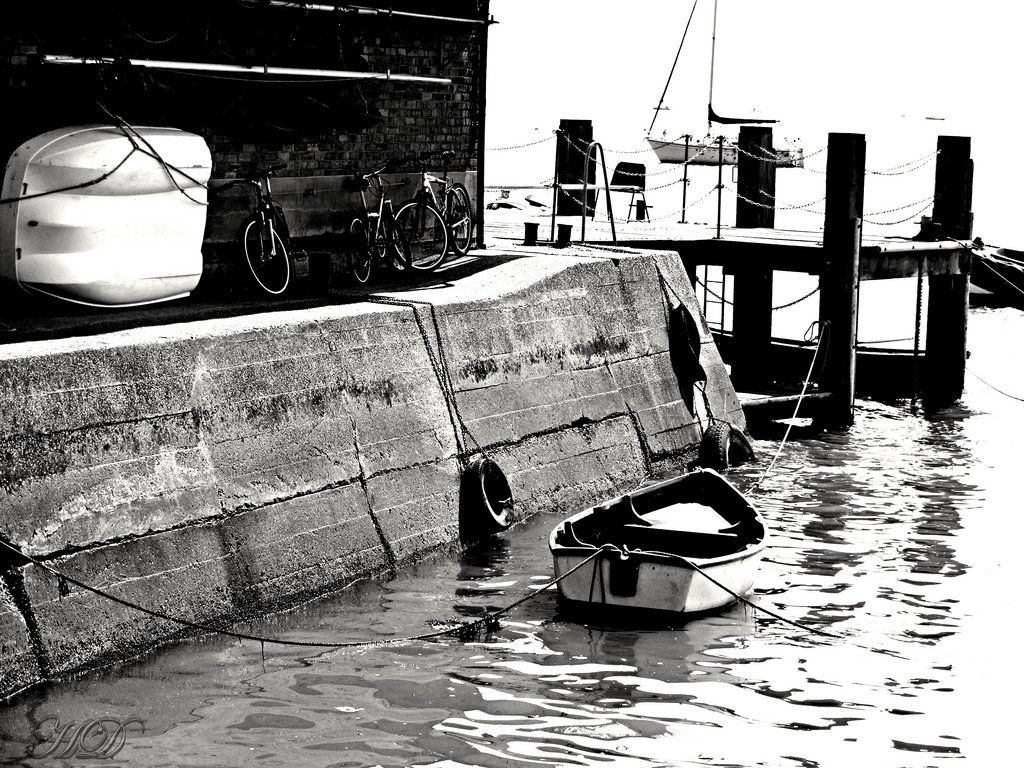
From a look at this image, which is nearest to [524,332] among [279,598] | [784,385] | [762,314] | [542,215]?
[279,598]

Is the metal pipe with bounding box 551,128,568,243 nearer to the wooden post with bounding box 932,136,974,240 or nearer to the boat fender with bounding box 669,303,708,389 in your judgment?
the boat fender with bounding box 669,303,708,389

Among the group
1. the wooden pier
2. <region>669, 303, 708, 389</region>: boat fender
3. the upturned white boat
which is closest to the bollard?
the wooden pier

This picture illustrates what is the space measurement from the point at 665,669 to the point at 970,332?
24919 millimetres

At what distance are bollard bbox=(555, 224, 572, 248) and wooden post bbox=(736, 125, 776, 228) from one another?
6737 millimetres

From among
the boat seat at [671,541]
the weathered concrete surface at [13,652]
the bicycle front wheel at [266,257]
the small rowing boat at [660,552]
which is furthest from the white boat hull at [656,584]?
the bicycle front wheel at [266,257]

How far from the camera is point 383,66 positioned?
1620cm

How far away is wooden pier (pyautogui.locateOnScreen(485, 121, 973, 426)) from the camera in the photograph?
19.4 meters

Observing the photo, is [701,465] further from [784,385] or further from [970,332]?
[970,332]

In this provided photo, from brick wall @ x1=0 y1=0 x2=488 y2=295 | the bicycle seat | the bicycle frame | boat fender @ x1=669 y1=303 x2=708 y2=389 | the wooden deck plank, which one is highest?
brick wall @ x1=0 y1=0 x2=488 y2=295

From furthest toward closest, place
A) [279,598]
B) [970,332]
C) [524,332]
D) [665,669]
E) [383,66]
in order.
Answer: [970,332] → [383,66] → [524,332] → [279,598] → [665,669]

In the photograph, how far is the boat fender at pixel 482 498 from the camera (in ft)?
44.4

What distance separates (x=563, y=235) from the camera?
18484 millimetres

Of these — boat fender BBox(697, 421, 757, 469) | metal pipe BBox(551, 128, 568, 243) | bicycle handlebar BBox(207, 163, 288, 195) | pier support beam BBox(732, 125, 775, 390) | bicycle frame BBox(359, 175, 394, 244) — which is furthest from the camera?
pier support beam BBox(732, 125, 775, 390)

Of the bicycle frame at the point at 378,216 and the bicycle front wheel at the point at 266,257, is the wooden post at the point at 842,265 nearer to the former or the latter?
the bicycle frame at the point at 378,216
